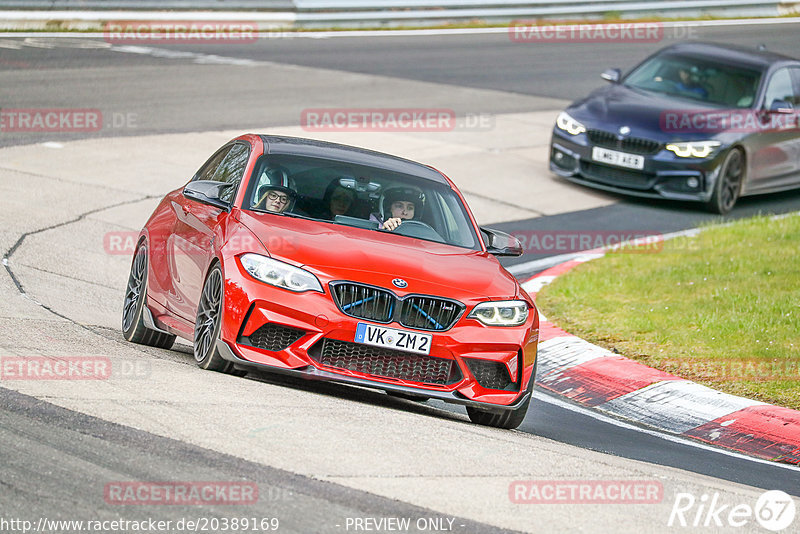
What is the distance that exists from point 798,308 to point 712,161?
5.60 meters

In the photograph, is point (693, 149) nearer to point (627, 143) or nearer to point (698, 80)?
point (627, 143)

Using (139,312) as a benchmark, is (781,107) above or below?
below

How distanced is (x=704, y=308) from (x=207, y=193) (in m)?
4.98

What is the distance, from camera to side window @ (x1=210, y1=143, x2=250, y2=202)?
8.50 metres

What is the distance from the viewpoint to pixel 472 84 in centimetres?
2475

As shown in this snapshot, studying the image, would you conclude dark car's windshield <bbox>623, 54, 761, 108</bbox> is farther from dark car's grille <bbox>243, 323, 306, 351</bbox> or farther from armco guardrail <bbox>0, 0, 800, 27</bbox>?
armco guardrail <bbox>0, 0, 800, 27</bbox>

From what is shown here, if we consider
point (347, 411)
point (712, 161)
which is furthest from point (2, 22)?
point (347, 411)

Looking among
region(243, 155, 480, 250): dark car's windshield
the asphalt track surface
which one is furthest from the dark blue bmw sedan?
region(243, 155, 480, 250): dark car's windshield

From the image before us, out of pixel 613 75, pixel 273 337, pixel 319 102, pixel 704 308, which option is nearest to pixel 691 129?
→ pixel 613 75

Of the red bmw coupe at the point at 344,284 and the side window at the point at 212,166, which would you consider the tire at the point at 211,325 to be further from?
the side window at the point at 212,166

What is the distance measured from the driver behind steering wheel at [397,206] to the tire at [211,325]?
1.24 metres

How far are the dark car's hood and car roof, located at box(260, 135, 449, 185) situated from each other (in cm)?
790

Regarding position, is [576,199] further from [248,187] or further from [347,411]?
[347,411]

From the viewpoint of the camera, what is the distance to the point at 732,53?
1819 centimetres
